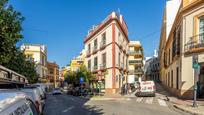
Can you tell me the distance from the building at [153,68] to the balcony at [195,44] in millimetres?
68365

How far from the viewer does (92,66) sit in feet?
172

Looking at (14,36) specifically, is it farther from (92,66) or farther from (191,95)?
(92,66)

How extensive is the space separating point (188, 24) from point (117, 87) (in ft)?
69.5

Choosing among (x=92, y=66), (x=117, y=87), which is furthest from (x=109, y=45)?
(x=92, y=66)

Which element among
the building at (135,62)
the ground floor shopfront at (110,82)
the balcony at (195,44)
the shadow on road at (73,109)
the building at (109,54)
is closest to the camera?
the shadow on road at (73,109)

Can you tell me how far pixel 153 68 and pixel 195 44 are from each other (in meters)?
77.9

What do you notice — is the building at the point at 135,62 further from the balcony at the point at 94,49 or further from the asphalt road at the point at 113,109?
the asphalt road at the point at 113,109

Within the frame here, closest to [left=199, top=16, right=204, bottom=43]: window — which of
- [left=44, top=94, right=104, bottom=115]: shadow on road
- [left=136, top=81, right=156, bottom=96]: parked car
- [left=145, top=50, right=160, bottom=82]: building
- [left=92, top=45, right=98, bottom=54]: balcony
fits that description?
[left=44, top=94, right=104, bottom=115]: shadow on road

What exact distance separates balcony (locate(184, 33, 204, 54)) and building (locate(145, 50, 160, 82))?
68.4 m

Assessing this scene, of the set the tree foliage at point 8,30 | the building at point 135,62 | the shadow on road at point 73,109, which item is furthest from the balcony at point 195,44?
the building at point 135,62

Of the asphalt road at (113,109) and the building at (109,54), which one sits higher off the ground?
the building at (109,54)

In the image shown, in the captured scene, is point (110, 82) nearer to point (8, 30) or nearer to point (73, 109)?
point (73, 109)

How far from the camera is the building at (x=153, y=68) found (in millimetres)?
96188

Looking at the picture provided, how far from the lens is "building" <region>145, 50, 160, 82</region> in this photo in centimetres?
9619
